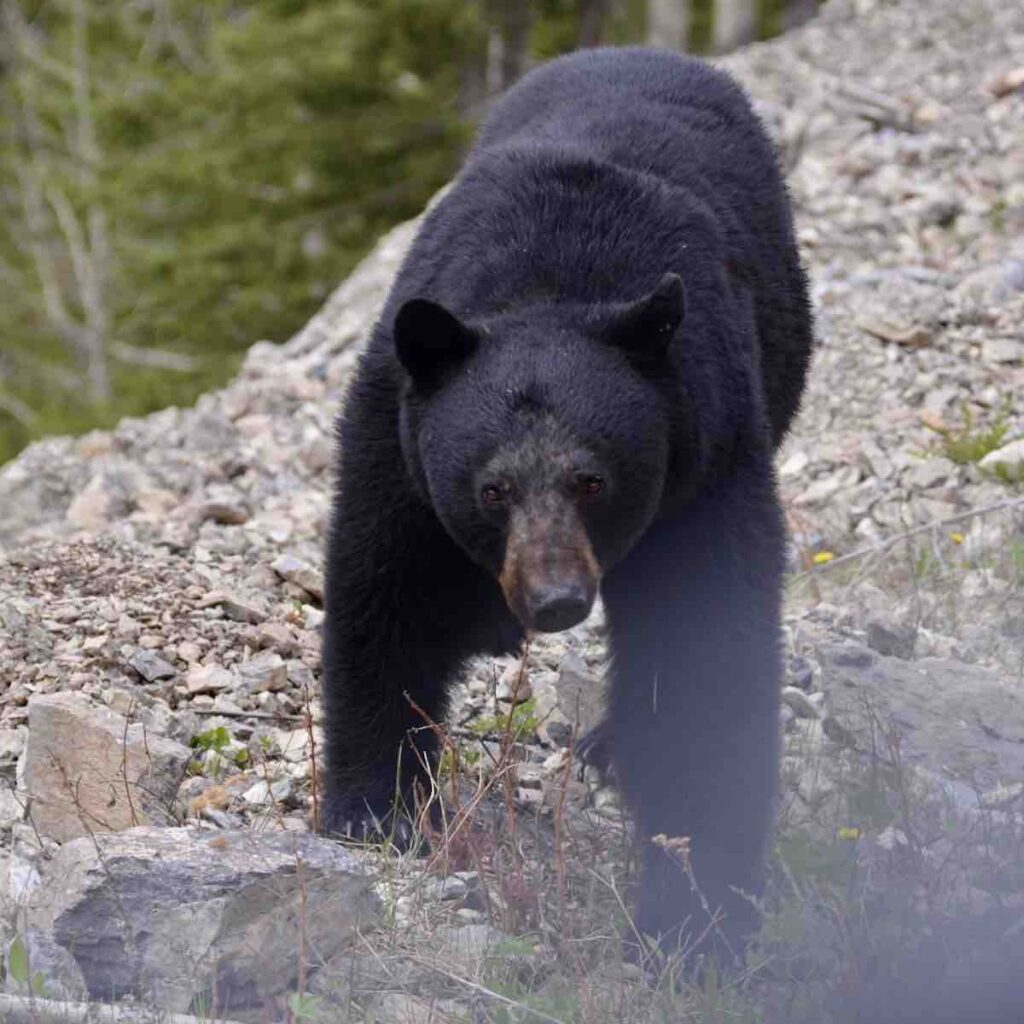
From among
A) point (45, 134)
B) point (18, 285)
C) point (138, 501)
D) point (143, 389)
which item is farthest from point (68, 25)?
point (138, 501)

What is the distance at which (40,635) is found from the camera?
5035mm

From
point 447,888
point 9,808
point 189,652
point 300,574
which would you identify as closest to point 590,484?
point 447,888

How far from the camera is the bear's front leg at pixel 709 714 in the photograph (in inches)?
157

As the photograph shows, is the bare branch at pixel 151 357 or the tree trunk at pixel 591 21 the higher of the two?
the tree trunk at pixel 591 21

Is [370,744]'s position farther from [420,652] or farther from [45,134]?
[45,134]

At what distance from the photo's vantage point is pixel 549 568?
3.50m

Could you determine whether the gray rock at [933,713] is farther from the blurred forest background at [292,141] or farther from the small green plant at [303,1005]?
the blurred forest background at [292,141]

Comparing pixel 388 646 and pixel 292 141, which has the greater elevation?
pixel 388 646

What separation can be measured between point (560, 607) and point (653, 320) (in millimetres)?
671

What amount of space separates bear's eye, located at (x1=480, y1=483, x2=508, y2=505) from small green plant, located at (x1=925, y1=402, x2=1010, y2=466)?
12.3 ft

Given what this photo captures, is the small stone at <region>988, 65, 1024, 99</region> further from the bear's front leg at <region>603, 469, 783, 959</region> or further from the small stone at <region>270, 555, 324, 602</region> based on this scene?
the bear's front leg at <region>603, 469, 783, 959</region>

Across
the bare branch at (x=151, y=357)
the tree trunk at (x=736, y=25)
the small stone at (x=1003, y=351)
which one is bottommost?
the bare branch at (x=151, y=357)

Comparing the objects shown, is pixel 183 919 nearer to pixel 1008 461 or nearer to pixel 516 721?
pixel 516 721

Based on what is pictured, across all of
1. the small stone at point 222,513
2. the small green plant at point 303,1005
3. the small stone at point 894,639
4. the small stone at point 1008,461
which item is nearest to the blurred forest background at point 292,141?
the small stone at point 1008,461
